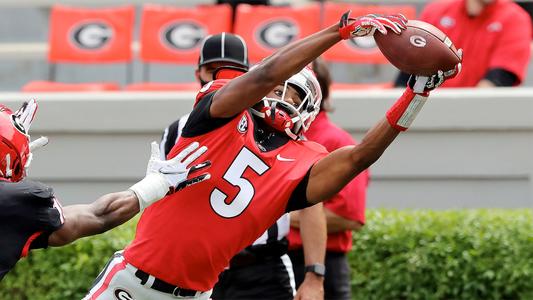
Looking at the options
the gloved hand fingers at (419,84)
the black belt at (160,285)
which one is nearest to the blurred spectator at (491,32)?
the gloved hand fingers at (419,84)

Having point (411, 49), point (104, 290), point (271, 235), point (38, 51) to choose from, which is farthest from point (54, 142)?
point (411, 49)

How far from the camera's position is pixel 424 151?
29.4ft

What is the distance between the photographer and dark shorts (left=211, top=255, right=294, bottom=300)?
243 inches

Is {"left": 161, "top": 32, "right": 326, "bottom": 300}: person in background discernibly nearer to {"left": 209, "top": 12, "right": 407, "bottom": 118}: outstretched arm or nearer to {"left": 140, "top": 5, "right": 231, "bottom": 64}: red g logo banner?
{"left": 209, "top": 12, "right": 407, "bottom": 118}: outstretched arm

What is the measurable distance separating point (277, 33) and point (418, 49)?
5334 mm

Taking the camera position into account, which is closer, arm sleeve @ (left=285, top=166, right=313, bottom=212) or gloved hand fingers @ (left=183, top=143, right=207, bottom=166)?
gloved hand fingers @ (left=183, top=143, right=207, bottom=166)

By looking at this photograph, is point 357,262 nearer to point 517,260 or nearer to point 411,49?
point 517,260

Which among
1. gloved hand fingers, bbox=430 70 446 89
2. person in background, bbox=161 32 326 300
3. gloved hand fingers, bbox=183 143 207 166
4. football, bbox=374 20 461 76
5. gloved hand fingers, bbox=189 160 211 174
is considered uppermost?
football, bbox=374 20 461 76

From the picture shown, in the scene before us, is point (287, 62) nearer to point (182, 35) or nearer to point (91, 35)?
point (182, 35)

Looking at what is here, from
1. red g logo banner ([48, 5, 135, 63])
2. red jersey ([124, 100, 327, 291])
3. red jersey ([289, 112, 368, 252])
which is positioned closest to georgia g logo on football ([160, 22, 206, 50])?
red g logo banner ([48, 5, 135, 63])

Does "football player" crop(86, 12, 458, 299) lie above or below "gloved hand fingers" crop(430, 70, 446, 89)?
below

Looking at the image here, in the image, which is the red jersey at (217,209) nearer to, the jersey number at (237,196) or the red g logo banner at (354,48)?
the jersey number at (237,196)

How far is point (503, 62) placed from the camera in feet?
29.6

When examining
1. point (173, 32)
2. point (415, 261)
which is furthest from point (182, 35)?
point (415, 261)
